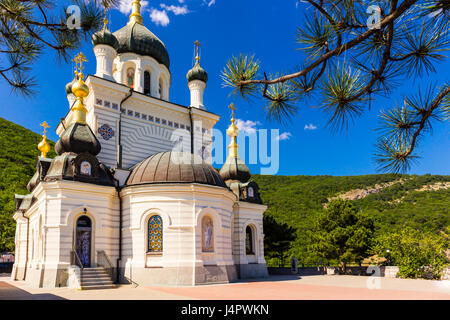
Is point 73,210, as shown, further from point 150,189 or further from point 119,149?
point 119,149

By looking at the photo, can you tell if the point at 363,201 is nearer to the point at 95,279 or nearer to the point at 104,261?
the point at 104,261

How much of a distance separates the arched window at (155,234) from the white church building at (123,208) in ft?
0.15

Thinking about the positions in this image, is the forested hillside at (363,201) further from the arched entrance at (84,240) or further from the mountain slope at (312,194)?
the arched entrance at (84,240)

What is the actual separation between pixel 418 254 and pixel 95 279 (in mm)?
17314

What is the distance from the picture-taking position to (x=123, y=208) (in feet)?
57.8

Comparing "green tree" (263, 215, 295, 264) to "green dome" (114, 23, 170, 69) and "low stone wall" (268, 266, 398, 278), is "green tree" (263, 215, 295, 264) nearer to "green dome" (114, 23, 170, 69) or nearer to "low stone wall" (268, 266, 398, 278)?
"low stone wall" (268, 266, 398, 278)

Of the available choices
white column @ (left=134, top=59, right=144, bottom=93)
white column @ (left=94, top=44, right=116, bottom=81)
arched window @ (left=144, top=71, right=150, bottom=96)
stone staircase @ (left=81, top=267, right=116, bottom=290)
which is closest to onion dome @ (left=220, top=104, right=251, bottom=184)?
arched window @ (left=144, top=71, right=150, bottom=96)

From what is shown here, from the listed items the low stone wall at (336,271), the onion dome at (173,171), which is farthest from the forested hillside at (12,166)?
the low stone wall at (336,271)

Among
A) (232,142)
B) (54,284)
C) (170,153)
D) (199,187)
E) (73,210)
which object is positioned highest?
(232,142)

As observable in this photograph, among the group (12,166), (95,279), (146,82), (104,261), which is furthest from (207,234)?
(12,166)

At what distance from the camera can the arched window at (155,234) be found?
16719 mm

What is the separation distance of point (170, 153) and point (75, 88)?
19.2 ft
